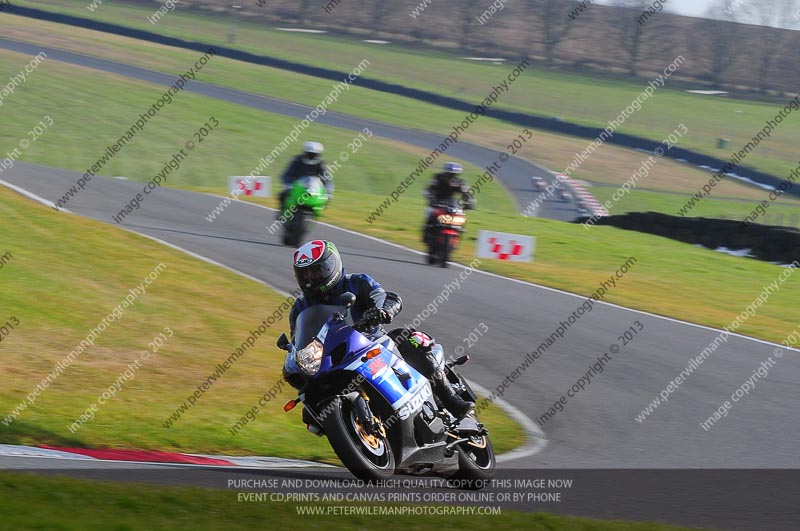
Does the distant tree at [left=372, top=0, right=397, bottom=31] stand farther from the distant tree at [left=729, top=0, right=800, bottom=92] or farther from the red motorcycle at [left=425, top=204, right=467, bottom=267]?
the red motorcycle at [left=425, top=204, right=467, bottom=267]

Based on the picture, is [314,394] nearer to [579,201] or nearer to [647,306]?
Result: [647,306]

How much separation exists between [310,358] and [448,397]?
1.28 metres

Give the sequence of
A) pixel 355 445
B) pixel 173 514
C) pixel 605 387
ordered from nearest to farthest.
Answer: pixel 173 514 → pixel 355 445 → pixel 605 387

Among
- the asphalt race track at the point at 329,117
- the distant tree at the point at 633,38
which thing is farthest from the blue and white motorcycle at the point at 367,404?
the distant tree at the point at 633,38

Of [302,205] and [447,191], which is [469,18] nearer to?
[447,191]

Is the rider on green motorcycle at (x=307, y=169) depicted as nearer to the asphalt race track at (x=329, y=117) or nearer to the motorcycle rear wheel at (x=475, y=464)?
the motorcycle rear wheel at (x=475, y=464)

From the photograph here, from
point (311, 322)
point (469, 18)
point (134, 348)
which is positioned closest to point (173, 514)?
point (311, 322)

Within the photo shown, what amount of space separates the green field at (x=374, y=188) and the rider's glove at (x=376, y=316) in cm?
925

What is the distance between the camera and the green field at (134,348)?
8.05 metres

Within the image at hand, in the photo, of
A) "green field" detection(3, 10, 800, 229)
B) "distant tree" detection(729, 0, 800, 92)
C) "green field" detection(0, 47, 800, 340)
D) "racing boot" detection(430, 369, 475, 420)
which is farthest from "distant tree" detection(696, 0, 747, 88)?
"racing boot" detection(430, 369, 475, 420)

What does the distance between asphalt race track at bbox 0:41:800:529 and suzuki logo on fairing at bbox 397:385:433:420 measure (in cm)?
83

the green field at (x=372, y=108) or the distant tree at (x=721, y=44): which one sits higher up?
the distant tree at (x=721, y=44)

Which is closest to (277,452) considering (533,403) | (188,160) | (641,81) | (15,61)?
(533,403)

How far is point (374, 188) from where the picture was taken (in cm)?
3278
